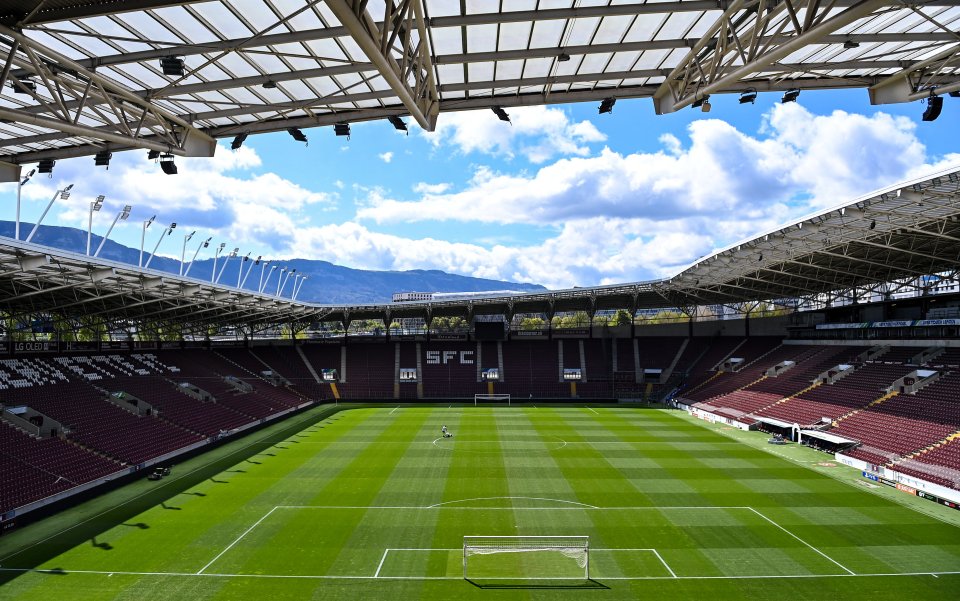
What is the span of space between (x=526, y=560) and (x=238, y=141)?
14.8 m

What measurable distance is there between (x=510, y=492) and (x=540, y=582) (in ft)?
28.7

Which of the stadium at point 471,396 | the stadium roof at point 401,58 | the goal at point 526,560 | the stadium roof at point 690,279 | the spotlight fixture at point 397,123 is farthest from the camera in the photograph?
the stadium roof at point 690,279

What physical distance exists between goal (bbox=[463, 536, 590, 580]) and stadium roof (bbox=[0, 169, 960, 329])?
66.6ft

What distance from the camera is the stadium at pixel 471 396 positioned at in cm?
1022

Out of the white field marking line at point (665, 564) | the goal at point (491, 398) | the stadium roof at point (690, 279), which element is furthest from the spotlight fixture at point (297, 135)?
the goal at point (491, 398)

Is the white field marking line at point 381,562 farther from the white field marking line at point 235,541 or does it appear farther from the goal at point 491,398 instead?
the goal at point 491,398

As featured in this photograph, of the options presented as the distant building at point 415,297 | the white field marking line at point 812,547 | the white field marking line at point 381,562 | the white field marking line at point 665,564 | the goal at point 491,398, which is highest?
the distant building at point 415,297

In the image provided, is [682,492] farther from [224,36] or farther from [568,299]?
[568,299]

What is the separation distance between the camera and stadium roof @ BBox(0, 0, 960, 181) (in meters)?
9.05

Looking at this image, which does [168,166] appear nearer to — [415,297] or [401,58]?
[401,58]

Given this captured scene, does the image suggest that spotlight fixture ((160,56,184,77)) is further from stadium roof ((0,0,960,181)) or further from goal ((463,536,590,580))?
goal ((463,536,590,580))

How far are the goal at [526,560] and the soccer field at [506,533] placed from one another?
0.10 metres

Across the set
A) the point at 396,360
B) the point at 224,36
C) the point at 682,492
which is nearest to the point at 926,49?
the point at 224,36

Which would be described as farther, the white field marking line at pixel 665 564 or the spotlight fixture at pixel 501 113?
the white field marking line at pixel 665 564
